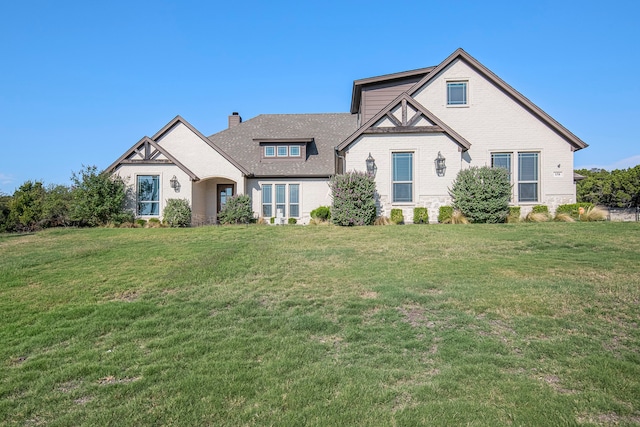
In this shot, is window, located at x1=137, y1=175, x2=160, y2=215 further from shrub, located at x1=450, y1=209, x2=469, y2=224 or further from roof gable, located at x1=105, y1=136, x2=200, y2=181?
shrub, located at x1=450, y1=209, x2=469, y2=224

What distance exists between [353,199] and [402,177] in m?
2.75

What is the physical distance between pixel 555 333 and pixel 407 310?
6.87 ft

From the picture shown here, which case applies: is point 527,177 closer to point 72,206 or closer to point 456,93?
point 456,93

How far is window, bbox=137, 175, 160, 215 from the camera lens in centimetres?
2002

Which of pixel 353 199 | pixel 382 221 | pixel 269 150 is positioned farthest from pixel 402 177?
pixel 269 150

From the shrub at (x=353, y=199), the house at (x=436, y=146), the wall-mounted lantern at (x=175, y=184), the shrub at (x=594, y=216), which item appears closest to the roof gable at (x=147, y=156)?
the house at (x=436, y=146)

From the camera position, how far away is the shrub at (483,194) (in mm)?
16250

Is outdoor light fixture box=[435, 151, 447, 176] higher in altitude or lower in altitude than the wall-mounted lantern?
higher

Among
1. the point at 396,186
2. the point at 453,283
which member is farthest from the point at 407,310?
the point at 396,186

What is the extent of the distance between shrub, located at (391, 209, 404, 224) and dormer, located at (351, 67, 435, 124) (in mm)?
5564

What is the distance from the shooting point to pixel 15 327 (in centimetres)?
608

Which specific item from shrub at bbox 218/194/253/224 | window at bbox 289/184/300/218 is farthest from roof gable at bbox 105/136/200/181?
window at bbox 289/184/300/218

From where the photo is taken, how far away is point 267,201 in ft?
70.8

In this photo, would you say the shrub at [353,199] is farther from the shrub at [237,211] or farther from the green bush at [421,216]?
the shrub at [237,211]
